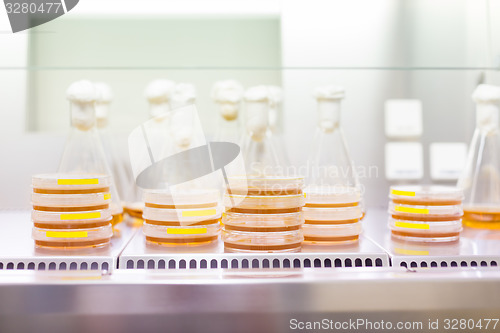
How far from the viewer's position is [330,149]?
121 centimetres

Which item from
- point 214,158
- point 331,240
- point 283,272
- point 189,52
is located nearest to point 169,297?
point 283,272

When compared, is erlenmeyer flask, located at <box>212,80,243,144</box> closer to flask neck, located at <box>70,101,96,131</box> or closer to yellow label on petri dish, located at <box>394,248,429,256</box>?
flask neck, located at <box>70,101,96,131</box>

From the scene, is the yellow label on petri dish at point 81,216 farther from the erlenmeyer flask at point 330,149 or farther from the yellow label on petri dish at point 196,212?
the erlenmeyer flask at point 330,149

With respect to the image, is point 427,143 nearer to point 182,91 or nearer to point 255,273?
point 182,91

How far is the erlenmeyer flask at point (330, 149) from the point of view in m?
1.17

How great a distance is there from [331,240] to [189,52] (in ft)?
2.59

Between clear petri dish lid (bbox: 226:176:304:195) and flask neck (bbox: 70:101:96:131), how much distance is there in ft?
1.47

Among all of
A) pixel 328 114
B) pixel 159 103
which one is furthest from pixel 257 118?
pixel 159 103

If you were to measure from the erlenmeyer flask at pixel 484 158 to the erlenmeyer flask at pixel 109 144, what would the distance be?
914 mm

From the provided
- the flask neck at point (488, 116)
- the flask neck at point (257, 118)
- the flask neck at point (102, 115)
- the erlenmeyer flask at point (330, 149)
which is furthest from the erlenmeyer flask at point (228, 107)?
the flask neck at point (488, 116)

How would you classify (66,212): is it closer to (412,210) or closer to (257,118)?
(257,118)

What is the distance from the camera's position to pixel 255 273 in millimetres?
706

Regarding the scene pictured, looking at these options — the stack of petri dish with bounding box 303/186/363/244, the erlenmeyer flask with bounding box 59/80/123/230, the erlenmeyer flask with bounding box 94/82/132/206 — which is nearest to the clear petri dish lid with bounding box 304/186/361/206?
the stack of petri dish with bounding box 303/186/363/244

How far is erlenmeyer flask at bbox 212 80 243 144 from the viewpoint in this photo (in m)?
1.27
